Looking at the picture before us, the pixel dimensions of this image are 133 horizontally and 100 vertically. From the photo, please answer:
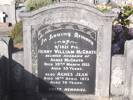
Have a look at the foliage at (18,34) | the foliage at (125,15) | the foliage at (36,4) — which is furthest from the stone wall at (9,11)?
the foliage at (125,15)

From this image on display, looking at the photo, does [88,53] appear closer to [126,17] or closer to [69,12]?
[69,12]

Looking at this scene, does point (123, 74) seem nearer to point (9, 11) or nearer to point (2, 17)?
point (2, 17)

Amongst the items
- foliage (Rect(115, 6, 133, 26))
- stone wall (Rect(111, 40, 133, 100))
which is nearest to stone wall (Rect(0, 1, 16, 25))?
foliage (Rect(115, 6, 133, 26))

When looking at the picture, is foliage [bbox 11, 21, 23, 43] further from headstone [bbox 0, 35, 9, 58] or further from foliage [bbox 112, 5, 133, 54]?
headstone [bbox 0, 35, 9, 58]

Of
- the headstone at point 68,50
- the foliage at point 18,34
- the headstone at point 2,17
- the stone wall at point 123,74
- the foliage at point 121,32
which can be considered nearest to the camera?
the headstone at point 68,50

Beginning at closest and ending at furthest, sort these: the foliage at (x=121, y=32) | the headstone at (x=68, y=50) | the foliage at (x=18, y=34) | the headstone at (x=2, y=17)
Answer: the headstone at (x=68, y=50) → the foliage at (x=121, y=32) → the foliage at (x=18, y=34) → the headstone at (x=2, y=17)

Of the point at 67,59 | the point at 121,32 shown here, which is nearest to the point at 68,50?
the point at 67,59

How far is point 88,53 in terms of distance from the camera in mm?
8609

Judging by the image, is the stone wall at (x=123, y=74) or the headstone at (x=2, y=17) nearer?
the stone wall at (x=123, y=74)

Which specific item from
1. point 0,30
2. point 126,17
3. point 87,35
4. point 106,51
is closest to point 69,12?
point 87,35

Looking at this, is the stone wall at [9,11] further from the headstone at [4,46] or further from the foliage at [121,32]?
the headstone at [4,46]

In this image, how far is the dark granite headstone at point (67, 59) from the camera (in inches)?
335

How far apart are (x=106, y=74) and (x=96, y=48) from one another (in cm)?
62

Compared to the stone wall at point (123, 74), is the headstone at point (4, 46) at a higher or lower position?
higher
